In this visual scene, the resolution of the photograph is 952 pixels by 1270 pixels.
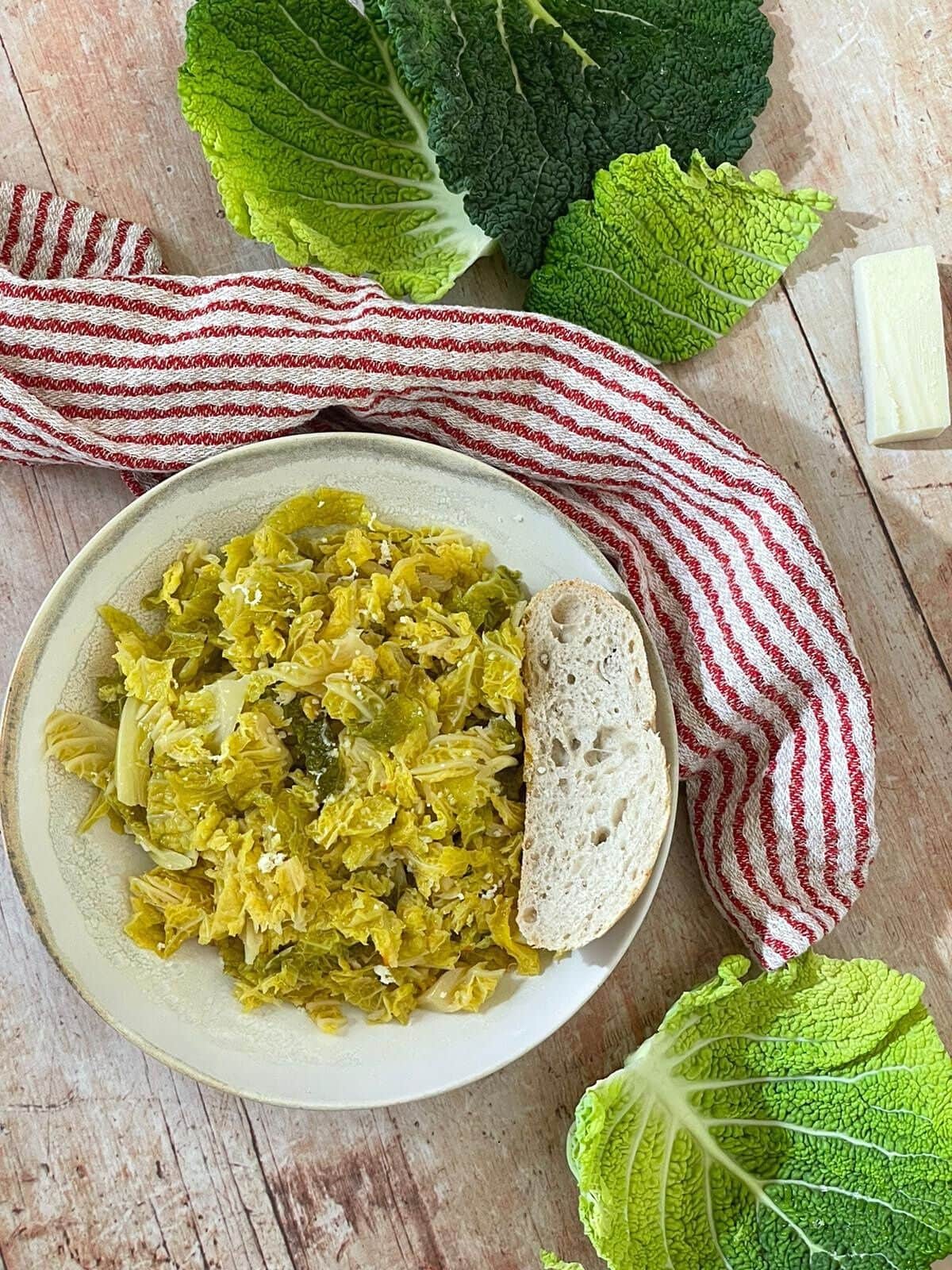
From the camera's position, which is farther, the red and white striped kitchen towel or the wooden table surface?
the wooden table surface

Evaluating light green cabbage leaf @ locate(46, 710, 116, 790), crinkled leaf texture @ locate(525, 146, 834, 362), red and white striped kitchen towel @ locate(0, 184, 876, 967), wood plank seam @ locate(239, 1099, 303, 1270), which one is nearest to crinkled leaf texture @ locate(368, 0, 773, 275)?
crinkled leaf texture @ locate(525, 146, 834, 362)

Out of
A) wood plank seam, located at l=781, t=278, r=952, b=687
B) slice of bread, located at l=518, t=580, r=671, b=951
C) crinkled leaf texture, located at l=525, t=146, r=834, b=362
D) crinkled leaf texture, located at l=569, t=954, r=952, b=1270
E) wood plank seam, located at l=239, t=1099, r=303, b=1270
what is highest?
crinkled leaf texture, located at l=525, t=146, r=834, b=362

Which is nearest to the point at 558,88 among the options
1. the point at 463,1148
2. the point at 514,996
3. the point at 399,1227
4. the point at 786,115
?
the point at 786,115

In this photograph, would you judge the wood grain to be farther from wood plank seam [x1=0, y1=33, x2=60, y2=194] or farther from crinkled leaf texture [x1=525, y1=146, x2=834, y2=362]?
wood plank seam [x1=0, y1=33, x2=60, y2=194]

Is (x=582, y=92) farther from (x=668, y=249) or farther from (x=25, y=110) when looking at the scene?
(x=25, y=110)

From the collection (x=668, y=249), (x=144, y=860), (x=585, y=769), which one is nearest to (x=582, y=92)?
(x=668, y=249)

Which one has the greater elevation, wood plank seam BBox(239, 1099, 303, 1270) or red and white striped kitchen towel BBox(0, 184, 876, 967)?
red and white striped kitchen towel BBox(0, 184, 876, 967)

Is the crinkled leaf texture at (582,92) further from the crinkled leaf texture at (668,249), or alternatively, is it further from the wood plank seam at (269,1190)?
the wood plank seam at (269,1190)

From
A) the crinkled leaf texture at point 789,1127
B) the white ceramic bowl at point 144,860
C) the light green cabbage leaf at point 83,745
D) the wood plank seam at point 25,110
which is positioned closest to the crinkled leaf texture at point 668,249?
the white ceramic bowl at point 144,860
